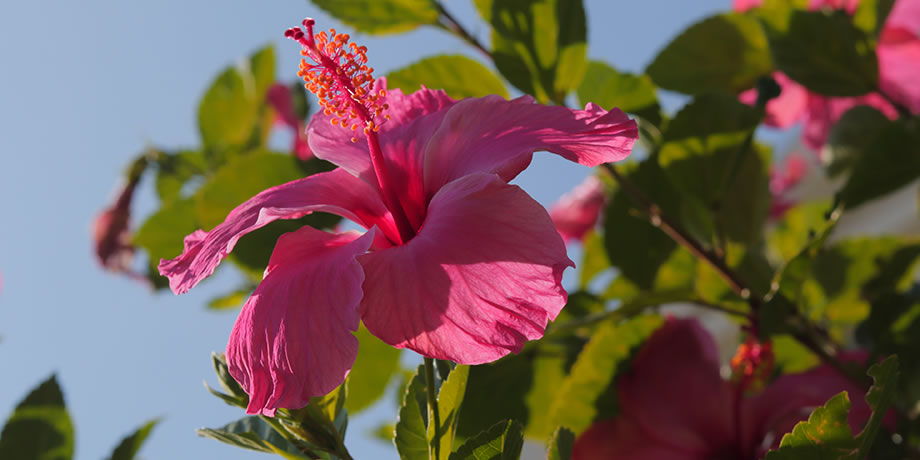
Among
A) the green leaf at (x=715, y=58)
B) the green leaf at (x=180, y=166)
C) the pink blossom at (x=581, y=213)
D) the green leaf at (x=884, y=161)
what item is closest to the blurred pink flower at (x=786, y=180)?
the pink blossom at (x=581, y=213)

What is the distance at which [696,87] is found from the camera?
0.82 meters

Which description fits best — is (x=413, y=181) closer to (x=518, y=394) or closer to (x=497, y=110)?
(x=497, y=110)

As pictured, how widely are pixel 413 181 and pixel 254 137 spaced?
0.91 metres

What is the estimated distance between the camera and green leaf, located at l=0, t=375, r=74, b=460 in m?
0.59

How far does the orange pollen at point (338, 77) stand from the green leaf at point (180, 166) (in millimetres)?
874

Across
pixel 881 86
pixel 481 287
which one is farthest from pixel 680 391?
pixel 881 86

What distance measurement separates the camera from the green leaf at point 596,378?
2.20ft

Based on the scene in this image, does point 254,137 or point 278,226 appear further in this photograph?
point 254,137

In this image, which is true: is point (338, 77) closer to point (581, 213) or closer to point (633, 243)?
point (633, 243)

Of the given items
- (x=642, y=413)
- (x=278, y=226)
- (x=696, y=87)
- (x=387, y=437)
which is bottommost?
(x=387, y=437)

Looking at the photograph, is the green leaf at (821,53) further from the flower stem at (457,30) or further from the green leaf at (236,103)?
the green leaf at (236,103)

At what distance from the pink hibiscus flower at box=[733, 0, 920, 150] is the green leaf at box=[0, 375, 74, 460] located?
2.52ft

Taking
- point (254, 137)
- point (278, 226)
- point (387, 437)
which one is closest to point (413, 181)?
point (278, 226)

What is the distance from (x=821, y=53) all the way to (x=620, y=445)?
16.8 inches
